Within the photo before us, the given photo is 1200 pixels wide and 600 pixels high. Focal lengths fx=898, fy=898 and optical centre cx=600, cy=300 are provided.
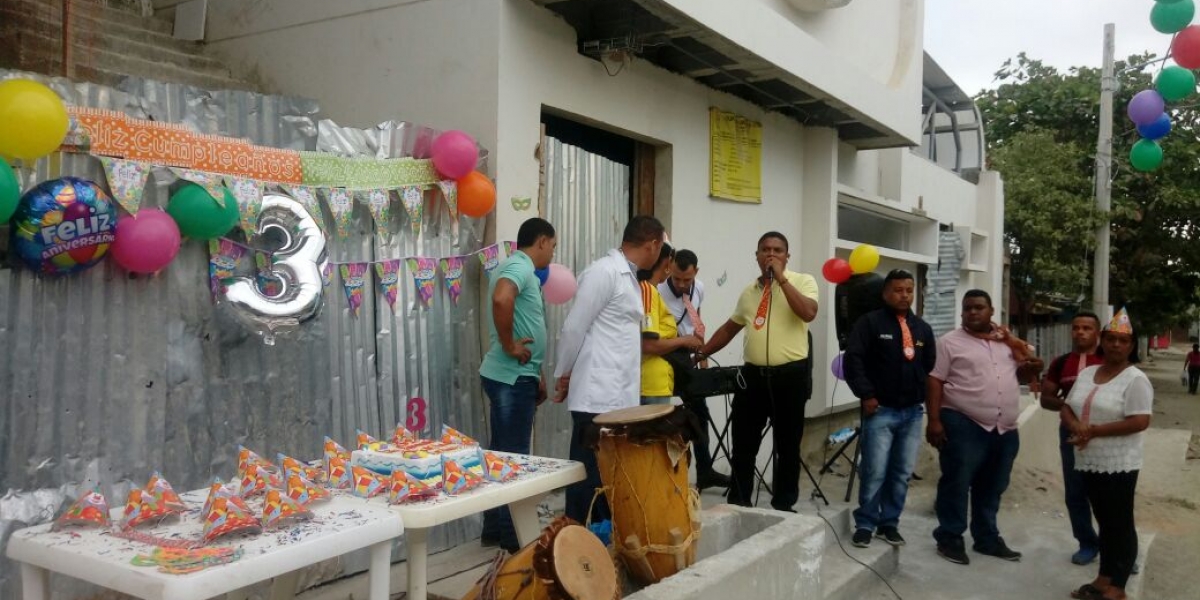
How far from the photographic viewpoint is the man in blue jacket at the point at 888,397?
223 inches

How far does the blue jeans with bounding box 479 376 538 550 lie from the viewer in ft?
15.5

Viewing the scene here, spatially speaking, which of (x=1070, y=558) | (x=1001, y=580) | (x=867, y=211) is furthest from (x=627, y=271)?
(x=867, y=211)

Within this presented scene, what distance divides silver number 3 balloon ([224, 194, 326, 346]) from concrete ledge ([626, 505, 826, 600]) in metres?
2.00

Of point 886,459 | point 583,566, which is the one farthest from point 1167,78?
point 583,566

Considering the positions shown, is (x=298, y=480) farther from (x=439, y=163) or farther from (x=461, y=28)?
(x=461, y=28)

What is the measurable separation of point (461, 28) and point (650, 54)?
6.43ft

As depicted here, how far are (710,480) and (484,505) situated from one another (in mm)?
3789

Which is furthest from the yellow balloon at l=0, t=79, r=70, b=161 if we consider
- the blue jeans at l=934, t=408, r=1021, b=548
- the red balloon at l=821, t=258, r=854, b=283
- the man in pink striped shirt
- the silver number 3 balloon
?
the red balloon at l=821, t=258, r=854, b=283

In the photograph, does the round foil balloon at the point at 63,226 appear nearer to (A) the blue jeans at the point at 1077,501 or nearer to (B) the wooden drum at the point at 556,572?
(B) the wooden drum at the point at 556,572

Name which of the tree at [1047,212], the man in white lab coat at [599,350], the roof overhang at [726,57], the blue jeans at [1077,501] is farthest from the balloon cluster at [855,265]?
the tree at [1047,212]

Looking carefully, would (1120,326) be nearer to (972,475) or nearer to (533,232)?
(972,475)

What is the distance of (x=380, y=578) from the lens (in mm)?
2818

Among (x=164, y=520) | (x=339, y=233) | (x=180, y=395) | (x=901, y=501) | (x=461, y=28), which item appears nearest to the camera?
(x=164, y=520)

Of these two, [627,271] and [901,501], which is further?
[901,501]
